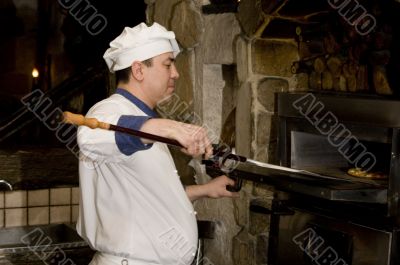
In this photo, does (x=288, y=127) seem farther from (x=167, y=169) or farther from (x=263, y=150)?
(x=167, y=169)

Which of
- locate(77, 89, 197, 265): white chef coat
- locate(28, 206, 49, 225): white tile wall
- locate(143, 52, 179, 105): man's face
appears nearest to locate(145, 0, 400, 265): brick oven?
locate(77, 89, 197, 265): white chef coat

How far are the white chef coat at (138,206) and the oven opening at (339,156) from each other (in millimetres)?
734

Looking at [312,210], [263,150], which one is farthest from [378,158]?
[263,150]

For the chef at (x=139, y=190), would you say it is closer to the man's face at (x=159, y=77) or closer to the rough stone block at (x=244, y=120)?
the man's face at (x=159, y=77)

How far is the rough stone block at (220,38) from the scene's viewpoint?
3.32 meters

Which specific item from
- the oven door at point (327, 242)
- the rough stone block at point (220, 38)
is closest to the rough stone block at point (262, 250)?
the oven door at point (327, 242)

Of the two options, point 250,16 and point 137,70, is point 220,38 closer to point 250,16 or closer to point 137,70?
point 250,16

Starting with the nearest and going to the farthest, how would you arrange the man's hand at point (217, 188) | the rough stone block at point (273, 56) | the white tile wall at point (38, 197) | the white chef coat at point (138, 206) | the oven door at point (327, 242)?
1. the white chef coat at point (138, 206)
2. the oven door at point (327, 242)
3. the man's hand at point (217, 188)
4. the rough stone block at point (273, 56)
5. the white tile wall at point (38, 197)

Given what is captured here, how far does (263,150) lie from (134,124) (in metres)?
1.35

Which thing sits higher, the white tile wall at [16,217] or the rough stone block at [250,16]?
the rough stone block at [250,16]

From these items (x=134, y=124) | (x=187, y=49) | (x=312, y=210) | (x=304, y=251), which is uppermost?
(x=187, y=49)

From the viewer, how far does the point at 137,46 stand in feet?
7.85

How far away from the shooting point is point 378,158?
2848 millimetres

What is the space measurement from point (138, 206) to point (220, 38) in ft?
4.52
